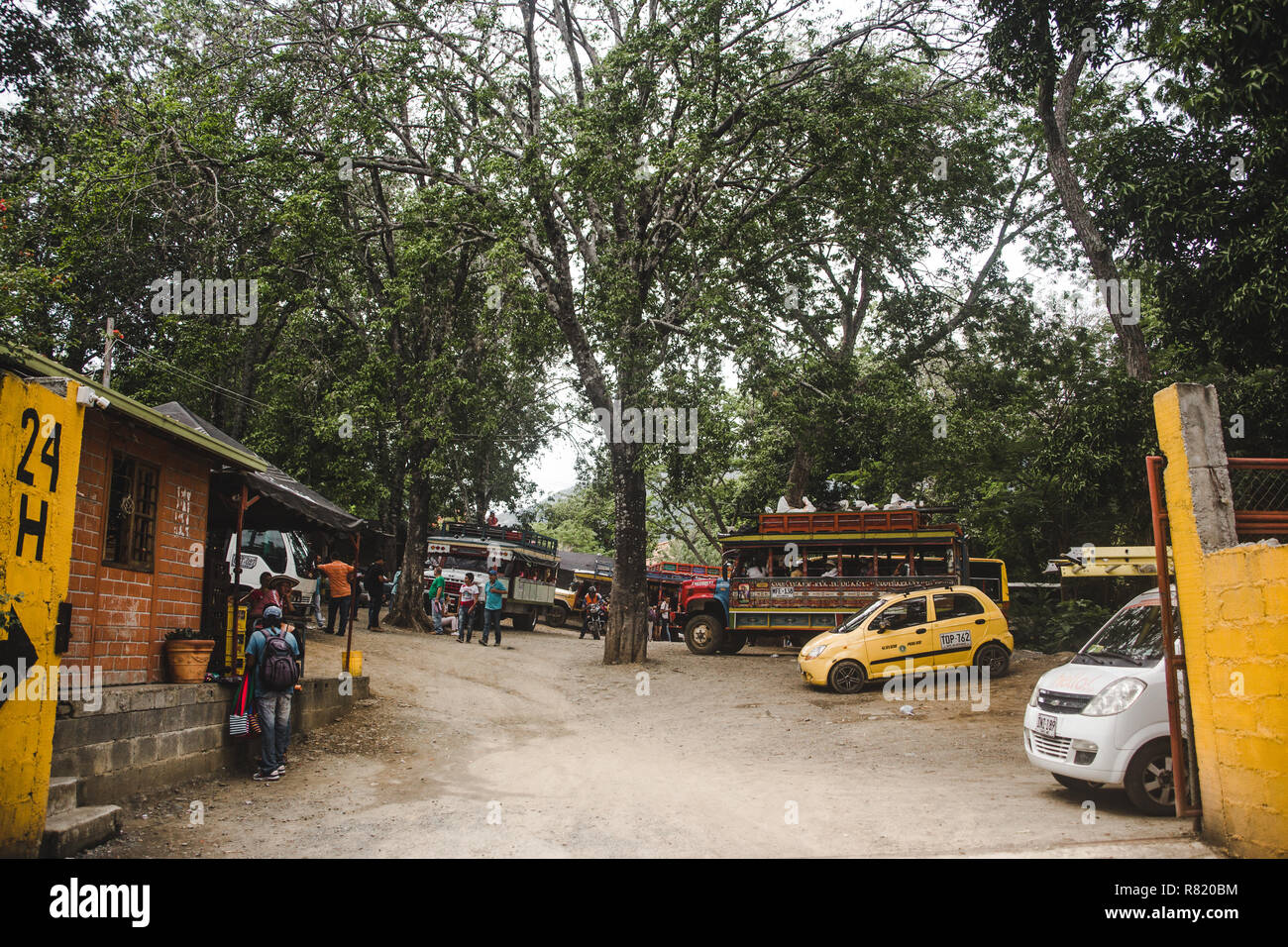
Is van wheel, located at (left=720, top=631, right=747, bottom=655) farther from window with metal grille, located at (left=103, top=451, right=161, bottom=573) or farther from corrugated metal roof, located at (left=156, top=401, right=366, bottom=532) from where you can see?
window with metal grille, located at (left=103, top=451, right=161, bottom=573)

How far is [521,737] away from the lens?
12398mm

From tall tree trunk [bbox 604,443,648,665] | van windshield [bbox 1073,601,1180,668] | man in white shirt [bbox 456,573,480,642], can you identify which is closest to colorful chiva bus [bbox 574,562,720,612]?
man in white shirt [bbox 456,573,480,642]

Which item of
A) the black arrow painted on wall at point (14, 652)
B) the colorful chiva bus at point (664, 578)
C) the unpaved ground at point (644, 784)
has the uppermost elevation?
the colorful chiva bus at point (664, 578)

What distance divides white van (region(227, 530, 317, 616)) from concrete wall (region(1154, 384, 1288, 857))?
15.6 m

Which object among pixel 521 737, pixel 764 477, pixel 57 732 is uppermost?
pixel 764 477

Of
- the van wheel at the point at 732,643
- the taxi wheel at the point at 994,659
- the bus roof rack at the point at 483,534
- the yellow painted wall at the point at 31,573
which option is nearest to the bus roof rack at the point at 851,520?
the van wheel at the point at 732,643

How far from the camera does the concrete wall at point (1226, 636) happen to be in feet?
18.3

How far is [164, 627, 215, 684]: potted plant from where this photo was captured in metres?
8.78

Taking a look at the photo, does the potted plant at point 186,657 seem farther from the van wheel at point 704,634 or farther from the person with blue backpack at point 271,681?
the van wheel at point 704,634

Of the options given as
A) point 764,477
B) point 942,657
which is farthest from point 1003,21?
point 764,477

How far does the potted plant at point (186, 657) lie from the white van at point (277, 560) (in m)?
8.56
